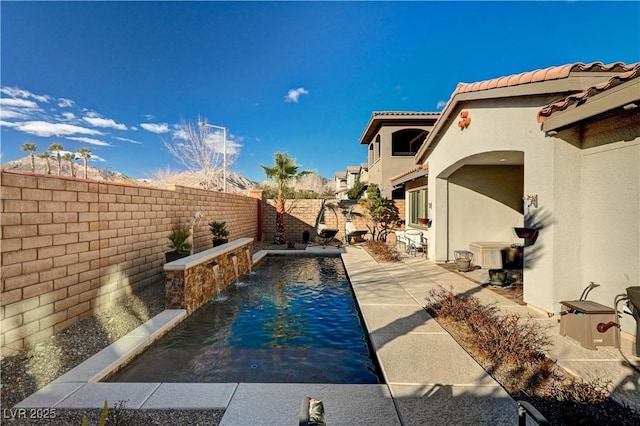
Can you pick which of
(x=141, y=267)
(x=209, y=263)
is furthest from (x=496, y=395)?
(x=141, y=267)

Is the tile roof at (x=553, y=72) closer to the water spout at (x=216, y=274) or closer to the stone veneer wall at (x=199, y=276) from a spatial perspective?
the stone veneer wall at (x=199, y=276)

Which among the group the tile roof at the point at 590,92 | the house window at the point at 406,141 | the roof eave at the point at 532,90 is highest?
the house window at the point at 406,141

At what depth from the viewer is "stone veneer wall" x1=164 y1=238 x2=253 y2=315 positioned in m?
5.32

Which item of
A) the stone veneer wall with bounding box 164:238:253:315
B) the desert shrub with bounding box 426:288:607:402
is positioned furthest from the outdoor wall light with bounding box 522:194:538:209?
the stone veneer wall with bounding box 164:238:253:315

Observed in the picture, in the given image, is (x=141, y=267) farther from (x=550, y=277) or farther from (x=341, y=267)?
(x=550, y=277)

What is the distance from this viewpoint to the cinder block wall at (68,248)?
138 inches

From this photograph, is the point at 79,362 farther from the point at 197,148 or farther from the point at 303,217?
the point at 197,148

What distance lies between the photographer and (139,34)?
15258 mm

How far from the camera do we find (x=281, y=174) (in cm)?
1493

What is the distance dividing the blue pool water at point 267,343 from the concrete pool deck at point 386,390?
37 centimetres

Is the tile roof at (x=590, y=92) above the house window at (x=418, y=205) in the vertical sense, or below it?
above

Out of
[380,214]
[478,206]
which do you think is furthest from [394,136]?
[478,206]

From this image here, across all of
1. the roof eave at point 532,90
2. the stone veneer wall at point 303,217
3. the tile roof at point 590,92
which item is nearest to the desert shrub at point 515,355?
the tile roof at point 590,92

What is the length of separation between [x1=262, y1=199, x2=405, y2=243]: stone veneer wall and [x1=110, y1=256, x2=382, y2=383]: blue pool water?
878 centimetres
